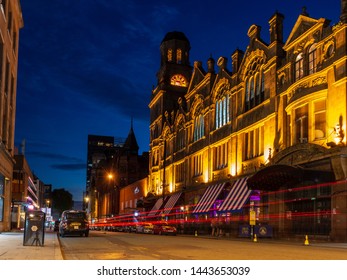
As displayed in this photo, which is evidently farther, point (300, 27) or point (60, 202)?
point (60, 202)

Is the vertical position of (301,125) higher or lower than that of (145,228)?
higher

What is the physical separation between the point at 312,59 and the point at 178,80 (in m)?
40.2

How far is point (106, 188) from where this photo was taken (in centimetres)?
13050

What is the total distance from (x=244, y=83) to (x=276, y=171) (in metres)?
14.2

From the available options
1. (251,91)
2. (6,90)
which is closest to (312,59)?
(251,91)

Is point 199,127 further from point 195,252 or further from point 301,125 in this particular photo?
point 195,252

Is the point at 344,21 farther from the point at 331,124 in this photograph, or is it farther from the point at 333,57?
the point at 331,124

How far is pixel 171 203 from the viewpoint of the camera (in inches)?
2365

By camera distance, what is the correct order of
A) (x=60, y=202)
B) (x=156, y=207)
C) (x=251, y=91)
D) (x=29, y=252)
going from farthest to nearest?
1. (x=60, y=202)
2. (x=156, y=207)
3. (x=251, y=91)
4. (x=29, y=252)

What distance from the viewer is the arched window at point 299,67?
1369 inches

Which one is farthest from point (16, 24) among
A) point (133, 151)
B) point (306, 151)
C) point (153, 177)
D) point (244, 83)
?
point (133, 151)

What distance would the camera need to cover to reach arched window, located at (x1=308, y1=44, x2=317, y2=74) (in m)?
33.4

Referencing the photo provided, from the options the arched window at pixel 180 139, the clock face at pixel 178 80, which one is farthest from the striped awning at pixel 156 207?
the clock face at pixel 178 80

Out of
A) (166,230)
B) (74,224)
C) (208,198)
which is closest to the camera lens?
(74,224)
